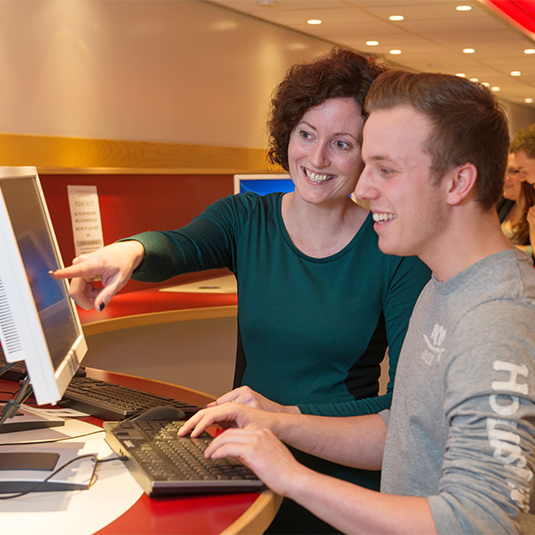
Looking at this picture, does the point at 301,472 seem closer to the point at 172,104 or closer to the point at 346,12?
the point at 172,104

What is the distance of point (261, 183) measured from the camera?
11.8 ft

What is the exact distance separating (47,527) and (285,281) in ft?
2.76

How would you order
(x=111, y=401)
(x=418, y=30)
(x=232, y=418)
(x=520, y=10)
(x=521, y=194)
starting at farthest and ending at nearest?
(x=418, y=30) < (x=520, y=10) < (x=521, y=194) < (x=111, y=401) < (x=232, y=418)

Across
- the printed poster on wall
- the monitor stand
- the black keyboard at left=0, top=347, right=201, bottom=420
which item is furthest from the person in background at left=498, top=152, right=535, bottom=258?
the monitor stand

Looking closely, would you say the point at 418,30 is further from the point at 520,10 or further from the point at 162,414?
the point at 162,414

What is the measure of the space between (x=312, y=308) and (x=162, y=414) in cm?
43

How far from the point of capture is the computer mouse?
1.38 meters

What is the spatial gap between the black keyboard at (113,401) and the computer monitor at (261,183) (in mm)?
1952

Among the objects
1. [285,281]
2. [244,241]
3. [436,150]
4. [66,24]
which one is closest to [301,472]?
[436,150]

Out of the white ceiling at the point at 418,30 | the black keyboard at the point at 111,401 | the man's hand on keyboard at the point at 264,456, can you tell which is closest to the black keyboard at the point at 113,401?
the black keyboard at the point at 111,401

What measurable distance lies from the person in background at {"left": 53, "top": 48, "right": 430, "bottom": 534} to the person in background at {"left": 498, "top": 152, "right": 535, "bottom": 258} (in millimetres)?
2658

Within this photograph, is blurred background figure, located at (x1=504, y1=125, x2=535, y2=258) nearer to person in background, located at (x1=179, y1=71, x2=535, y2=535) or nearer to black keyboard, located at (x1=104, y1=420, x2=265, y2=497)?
person in background, located at (x1=179, y1=71, x2=535, y2=535)

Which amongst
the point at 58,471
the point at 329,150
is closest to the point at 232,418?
the point at 58,471

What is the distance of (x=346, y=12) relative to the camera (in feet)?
16.2
